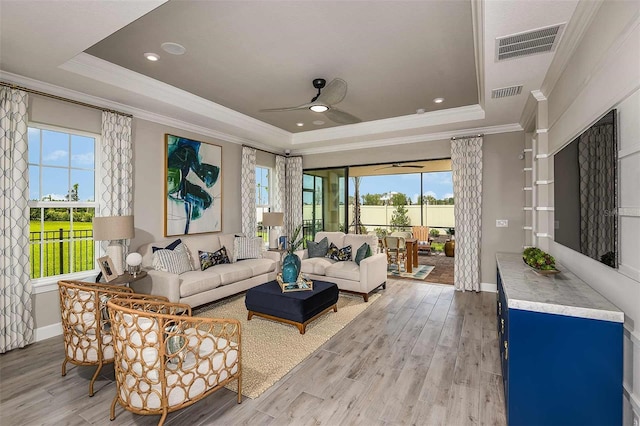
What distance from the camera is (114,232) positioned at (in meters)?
3.48

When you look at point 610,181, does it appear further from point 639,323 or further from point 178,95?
point 178,95

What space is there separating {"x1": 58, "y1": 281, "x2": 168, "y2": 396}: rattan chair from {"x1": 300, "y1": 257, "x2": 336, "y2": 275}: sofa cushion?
311 cm

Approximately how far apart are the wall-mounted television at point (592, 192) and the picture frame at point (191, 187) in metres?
4.89

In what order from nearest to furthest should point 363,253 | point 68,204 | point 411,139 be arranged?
point 68,204 → point 363,253 → point 411,139

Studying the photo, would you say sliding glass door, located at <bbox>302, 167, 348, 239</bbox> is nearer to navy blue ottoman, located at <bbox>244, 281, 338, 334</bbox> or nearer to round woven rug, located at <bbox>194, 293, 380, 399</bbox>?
round woven rug, located at <bbox>194, 293, 380, 399</bbox>

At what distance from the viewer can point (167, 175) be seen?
4.72 metres

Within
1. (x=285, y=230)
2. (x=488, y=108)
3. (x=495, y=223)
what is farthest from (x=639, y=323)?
(x=285, y=230)

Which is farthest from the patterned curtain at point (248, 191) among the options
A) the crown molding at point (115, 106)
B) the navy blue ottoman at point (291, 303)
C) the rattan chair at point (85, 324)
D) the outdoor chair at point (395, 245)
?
the rattan chair at point (85, 324)

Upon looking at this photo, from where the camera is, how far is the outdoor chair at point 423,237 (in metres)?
9.42

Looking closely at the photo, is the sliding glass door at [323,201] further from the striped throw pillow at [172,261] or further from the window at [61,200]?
the window at [61,200]

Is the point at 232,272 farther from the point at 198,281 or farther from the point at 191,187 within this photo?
the point at 191,187

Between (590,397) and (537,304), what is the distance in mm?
545

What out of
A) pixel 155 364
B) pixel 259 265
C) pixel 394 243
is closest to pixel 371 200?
pixel 394 243

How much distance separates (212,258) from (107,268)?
4.80ft
